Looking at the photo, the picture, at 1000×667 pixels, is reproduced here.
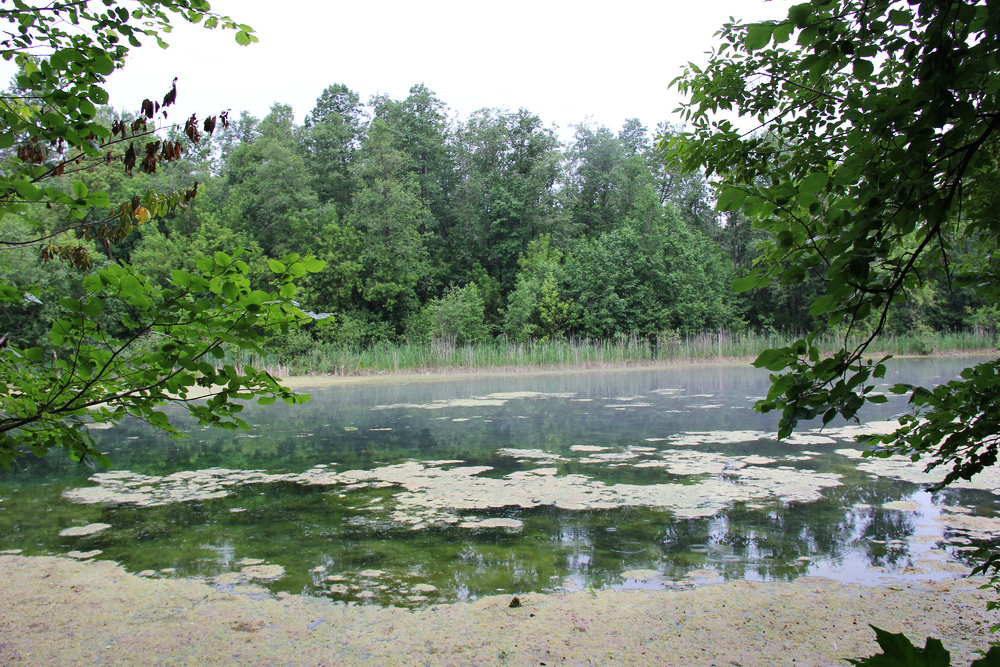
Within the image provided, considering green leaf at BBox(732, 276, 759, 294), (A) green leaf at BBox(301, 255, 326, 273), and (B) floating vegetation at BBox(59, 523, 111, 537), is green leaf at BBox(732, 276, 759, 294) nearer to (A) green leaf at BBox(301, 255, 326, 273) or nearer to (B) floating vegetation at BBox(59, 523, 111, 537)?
(A) green leaf at BBox(301, 255, 326, 273)

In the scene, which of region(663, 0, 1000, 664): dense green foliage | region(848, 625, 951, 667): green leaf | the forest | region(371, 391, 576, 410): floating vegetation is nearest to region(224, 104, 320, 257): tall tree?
the forest

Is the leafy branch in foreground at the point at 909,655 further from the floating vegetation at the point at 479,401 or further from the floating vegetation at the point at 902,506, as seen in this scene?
the floating vegetation at the point at 479,401

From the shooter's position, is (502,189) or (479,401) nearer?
(479,401)

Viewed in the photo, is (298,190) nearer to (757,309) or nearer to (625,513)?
(757,309)

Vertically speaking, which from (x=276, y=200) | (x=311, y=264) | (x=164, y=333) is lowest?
(x=164, y=333)

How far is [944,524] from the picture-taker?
164 inches

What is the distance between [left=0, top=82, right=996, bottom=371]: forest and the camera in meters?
27.4

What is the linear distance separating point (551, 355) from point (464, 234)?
48.3 feet

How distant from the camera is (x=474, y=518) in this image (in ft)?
15.1

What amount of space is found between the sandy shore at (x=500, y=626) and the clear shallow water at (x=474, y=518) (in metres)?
0.26

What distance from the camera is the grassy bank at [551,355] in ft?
65.5

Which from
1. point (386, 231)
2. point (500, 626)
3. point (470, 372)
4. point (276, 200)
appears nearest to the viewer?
point (500, 626)

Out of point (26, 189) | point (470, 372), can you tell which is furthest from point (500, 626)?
point (470, 372)

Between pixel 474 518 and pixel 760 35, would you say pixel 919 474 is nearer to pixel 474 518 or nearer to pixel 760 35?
pixel 474 518
